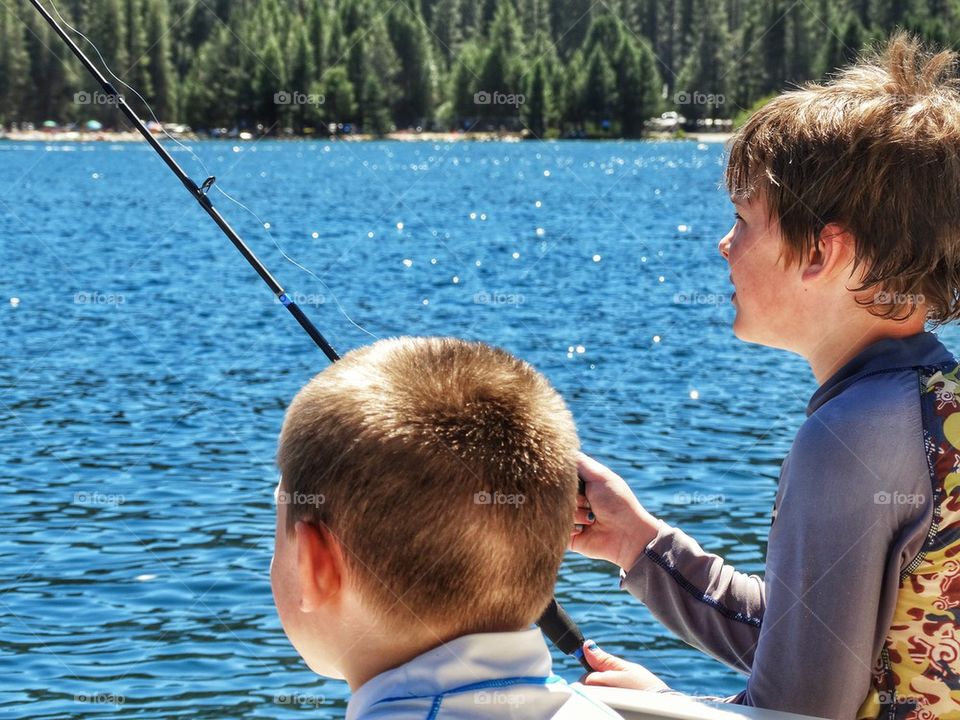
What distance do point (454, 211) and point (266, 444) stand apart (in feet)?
73.6

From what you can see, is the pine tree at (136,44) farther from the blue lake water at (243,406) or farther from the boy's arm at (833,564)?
the boy's arm at (833,564)

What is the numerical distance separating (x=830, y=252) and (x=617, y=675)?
726 millimetres

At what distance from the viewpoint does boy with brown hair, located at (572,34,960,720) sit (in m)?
1.75

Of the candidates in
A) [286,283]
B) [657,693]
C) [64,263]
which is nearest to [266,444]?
[657,693]

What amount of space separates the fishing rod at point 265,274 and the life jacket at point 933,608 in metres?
0.49

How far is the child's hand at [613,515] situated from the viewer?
211cm

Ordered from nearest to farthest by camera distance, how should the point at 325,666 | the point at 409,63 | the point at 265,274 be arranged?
the point at 325,666
the point at 265,274
the point at 409,63

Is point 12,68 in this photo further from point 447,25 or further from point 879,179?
point 879,179

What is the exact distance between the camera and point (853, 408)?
69.4 inches

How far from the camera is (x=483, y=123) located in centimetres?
9062

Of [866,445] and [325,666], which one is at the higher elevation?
[866,445]

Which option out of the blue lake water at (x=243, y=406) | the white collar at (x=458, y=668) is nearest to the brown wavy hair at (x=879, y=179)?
the blue lake water at (x=243, y=406)

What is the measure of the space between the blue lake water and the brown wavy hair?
42 cm

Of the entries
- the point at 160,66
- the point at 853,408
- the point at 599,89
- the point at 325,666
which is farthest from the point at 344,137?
the point at 325,666
